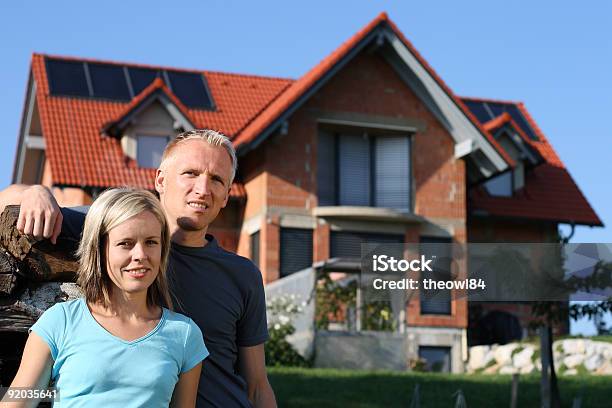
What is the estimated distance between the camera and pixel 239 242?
26406 mm

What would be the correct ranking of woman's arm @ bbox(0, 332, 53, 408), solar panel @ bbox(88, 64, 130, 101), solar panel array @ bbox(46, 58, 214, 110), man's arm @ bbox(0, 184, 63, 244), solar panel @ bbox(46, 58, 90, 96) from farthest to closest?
solar panel @ bbox(88, 64, 130, 101)
solar panel array @ bbox(46, 58, 214, 110)
solar panel @ bbox(46, 58, 90, 96)
man's arm @ bbox(0, 184, 63, 244)
woman's arm @ bbox(0, 332, 53, 408)

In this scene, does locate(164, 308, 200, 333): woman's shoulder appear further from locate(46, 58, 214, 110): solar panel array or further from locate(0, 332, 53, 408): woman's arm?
locate(46, 58, 214, 110): solar panel array

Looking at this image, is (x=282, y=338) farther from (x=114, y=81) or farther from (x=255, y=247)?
(x=114, y=81)

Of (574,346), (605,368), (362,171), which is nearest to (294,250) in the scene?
(362,171)

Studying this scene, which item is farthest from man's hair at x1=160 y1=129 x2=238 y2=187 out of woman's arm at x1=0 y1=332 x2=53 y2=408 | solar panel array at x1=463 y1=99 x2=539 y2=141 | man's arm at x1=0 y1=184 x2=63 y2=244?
solar panel array at x1=463 y1=99 x2=539 y2=141

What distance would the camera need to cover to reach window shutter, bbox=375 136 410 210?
1019 inches

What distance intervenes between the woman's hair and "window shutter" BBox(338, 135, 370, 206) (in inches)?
879

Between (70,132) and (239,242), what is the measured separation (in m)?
4.50

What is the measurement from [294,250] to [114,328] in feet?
71.2

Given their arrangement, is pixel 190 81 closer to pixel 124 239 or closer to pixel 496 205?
pixel 496 205

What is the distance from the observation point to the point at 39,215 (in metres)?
3.60

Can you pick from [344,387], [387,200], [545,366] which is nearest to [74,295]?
[545,366]

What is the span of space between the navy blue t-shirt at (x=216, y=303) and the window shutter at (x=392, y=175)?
2198cm

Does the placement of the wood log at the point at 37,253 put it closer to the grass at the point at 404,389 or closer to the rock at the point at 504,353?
the grass at the point at 404,389
